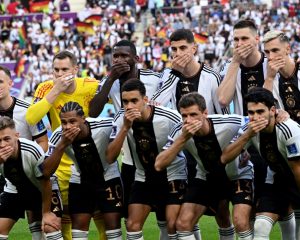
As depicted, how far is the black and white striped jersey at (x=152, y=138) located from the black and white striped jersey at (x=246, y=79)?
34.3 inches

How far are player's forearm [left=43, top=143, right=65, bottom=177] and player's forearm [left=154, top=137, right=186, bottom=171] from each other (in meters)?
0.98

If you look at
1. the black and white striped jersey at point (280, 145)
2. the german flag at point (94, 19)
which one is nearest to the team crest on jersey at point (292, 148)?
the black and white striped jersey at point (280, 145)

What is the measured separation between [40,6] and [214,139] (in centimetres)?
3371

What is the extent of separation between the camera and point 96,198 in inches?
396

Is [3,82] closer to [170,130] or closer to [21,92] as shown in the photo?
[170,130]

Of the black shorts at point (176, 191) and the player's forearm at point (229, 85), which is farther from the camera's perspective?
the player's forearm at point (229, 85)

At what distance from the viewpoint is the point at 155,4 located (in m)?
42.6

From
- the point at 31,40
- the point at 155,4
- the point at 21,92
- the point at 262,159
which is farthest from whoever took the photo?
the point at 155,4

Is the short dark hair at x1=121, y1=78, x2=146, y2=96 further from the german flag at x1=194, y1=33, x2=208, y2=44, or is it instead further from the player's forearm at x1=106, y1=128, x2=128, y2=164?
the german flag at x1=194, y1=33, x2=208, y2=44

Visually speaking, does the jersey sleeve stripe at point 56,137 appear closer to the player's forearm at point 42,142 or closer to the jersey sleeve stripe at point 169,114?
the player's forearm at point 42,142

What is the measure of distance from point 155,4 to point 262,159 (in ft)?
108

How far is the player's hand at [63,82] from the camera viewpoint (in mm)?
10414

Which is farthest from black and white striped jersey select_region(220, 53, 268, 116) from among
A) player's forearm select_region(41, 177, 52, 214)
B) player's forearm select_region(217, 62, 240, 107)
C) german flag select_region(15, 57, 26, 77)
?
german flag select_region(15, 57, 26, 77)

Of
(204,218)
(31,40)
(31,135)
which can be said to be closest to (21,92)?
(31,40)
